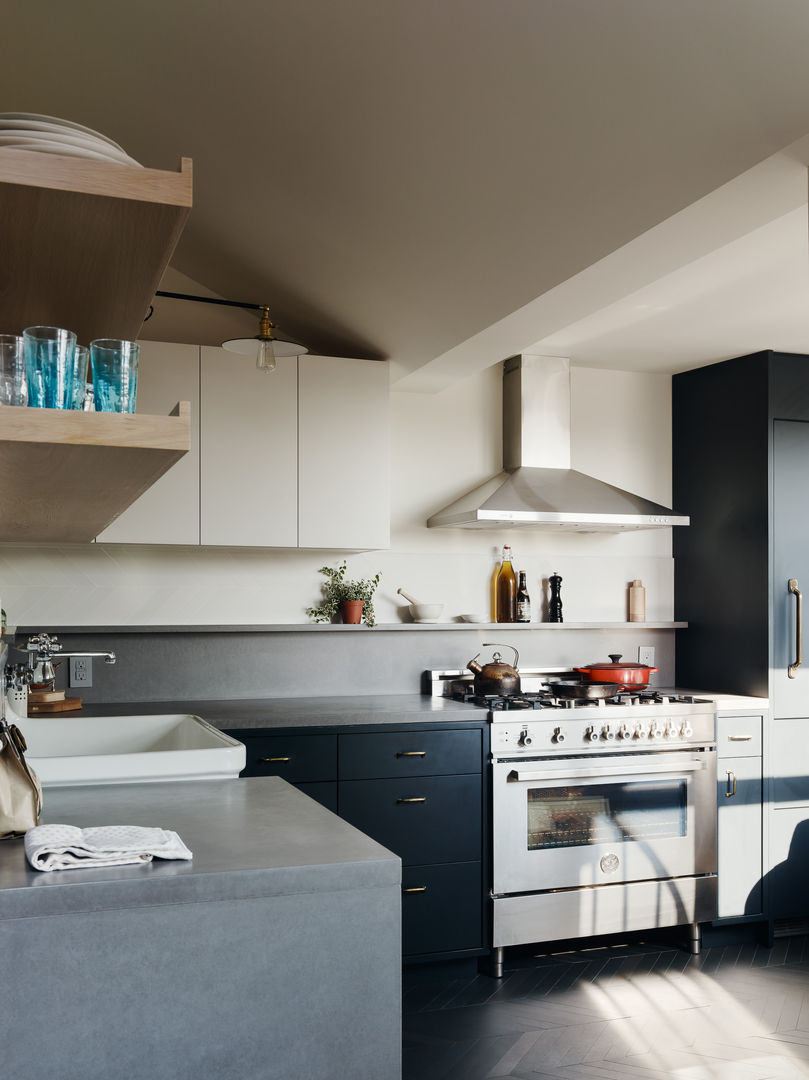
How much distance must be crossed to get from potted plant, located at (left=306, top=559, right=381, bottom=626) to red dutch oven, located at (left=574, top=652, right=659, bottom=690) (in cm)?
100

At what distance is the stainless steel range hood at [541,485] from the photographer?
4160 mm

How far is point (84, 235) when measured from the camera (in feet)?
4.73

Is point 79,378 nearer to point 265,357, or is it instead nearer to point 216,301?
point 265,357

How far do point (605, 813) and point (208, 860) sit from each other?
2.72m

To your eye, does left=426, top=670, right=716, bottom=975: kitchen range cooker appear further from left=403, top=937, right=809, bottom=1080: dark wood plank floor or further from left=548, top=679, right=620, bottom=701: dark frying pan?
left=403, top=937, right=809, bottom=1080: dark wood plank floor

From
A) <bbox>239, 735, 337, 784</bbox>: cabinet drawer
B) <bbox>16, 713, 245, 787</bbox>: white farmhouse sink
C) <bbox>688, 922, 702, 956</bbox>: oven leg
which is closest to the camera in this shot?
<bbox>16, 713, 245, 787</bbox>: white farmhouse sink

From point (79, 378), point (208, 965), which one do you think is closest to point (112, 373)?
point (79, 378)

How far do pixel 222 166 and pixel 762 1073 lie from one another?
10.4 ft

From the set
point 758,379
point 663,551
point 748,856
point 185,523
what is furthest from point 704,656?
point 185,523

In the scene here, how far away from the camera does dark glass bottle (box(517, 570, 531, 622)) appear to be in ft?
14.9

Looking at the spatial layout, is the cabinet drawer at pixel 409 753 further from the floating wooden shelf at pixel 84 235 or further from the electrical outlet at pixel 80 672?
the floating wooden shelf at pixel 84 235

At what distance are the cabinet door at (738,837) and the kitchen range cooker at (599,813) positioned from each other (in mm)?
69

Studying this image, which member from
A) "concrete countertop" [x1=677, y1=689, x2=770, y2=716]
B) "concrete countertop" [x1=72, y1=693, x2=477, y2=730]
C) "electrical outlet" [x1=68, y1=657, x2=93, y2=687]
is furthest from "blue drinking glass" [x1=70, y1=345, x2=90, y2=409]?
"concrete countertop" [x1=677, y1=689, x2=770, y2=716]

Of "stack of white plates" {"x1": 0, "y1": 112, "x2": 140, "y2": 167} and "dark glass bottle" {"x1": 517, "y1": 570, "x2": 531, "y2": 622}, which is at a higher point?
"stack of white plates" {"x1": 0, "y1": 112, "x2": 140, "y2": 167}
